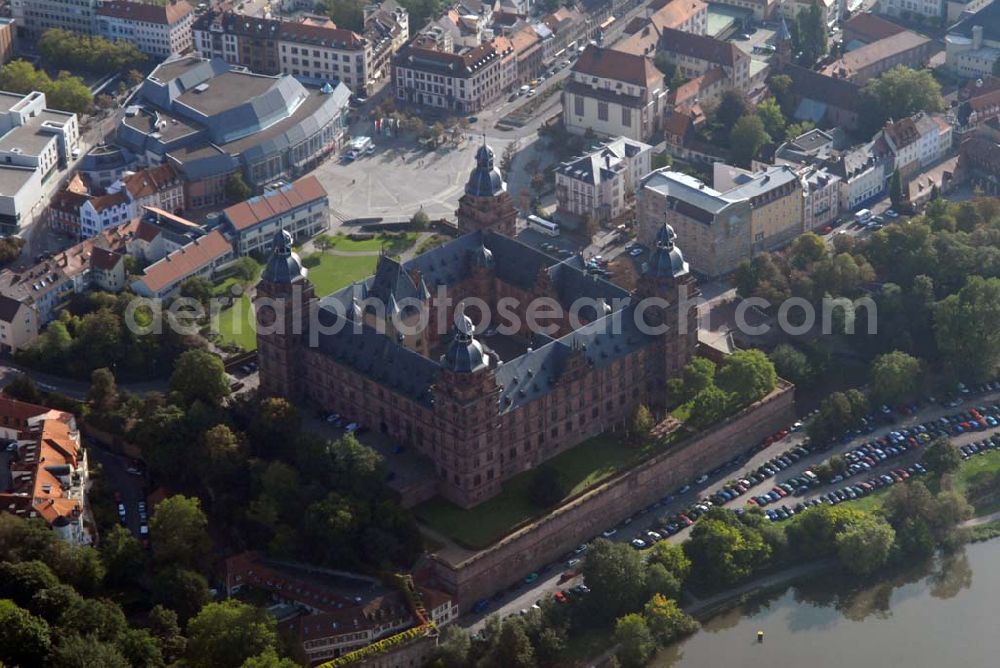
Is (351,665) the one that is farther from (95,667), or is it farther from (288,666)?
(95,667)

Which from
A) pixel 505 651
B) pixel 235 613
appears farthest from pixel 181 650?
pixel 505 651

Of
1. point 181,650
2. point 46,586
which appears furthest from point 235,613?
point 46,586

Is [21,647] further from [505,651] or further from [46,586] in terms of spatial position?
[505,651]

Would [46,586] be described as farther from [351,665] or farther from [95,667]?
[351,665]

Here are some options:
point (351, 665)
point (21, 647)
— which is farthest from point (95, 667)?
point (351, 665)

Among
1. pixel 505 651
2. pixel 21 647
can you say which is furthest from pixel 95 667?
pixel 505 651

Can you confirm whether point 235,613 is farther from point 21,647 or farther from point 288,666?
point 21,647
